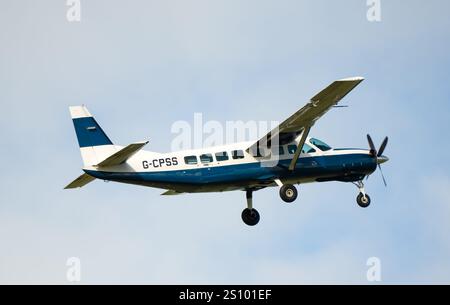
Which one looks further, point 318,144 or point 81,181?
point 318,144

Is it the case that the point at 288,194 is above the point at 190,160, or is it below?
below

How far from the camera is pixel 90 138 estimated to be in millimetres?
33156

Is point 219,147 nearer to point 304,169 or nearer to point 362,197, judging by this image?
point 304,169

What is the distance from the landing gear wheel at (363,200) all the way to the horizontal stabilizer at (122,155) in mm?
9165

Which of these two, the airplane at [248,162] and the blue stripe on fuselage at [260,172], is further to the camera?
the blue stripe on fuselage at [260,172]

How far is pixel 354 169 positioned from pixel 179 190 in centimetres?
674

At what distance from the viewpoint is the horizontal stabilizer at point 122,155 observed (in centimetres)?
3134

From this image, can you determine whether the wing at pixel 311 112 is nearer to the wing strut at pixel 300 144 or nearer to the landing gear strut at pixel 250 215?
the wing strut at pixel 300 144

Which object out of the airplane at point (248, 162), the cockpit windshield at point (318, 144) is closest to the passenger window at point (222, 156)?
the airplane at point (248, 162)

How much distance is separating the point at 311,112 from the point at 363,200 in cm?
442

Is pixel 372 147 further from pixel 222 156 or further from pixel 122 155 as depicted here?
pixel 122 155

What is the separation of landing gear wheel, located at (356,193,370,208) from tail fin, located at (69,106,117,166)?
31.3 feet

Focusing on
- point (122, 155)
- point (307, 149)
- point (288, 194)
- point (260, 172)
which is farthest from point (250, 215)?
point (122, 155)
